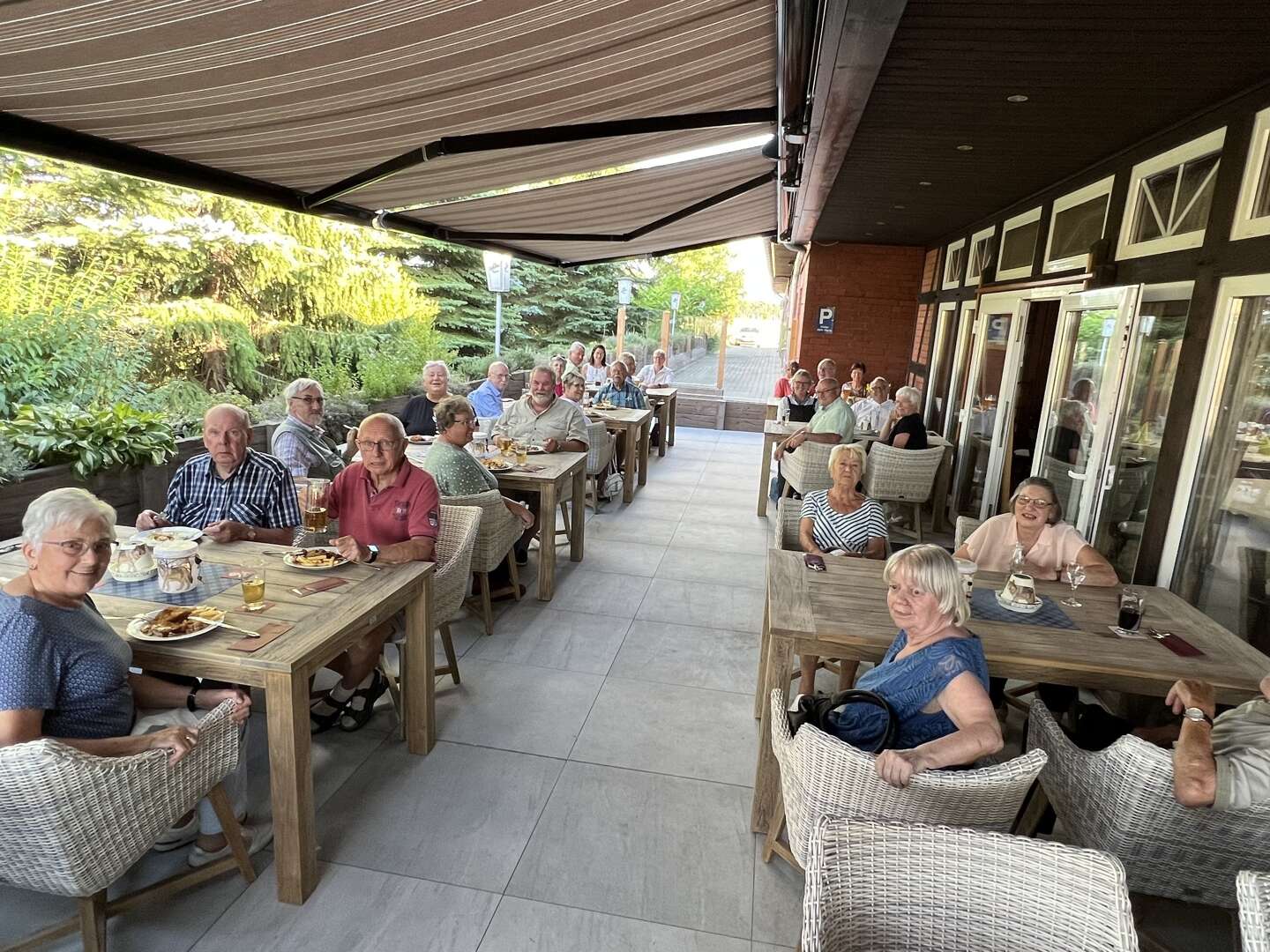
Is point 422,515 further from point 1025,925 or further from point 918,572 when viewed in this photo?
point 1025,925

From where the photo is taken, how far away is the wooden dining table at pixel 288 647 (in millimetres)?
1995

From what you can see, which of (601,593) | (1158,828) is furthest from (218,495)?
(1158,828)

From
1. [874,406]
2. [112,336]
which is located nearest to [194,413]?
[112,336]

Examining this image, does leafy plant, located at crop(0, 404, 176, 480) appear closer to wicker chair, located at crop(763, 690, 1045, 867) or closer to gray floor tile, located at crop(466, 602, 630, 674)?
gray floor tile, located at crop(466, 602, 630, 674)

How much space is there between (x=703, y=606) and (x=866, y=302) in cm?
642

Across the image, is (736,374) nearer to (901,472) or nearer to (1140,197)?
(901,472)

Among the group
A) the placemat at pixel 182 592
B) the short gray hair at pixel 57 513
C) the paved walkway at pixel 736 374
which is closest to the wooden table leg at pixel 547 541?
the placemat at pixel 182 592

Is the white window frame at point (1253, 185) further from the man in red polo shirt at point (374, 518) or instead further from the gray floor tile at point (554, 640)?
the man in red polo shirt at point (374, 518)

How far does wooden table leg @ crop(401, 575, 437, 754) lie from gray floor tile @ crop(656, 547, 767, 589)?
94.8 inches

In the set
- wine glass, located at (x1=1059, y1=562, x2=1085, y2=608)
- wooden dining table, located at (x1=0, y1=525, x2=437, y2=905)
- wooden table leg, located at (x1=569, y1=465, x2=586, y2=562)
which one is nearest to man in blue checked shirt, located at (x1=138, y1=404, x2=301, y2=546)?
wooden dining table, located at (x1=0, y1=525, x2=437, y2=905)

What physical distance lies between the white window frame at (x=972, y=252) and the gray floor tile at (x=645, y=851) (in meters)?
5.81

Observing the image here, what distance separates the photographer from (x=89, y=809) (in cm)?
161

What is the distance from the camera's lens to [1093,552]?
9.96 feet

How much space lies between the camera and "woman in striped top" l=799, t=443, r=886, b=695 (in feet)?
11.4
